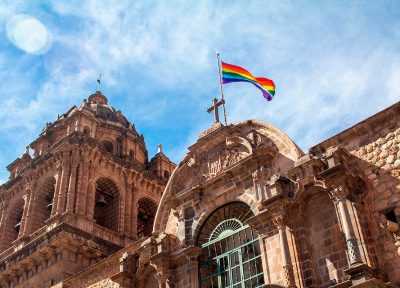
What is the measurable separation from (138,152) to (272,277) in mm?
19151

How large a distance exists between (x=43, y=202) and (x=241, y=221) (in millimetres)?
14746

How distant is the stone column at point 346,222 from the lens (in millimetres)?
11438

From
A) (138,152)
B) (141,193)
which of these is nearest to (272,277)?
(141,193)

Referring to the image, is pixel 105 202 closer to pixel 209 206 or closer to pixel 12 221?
pixel 12 221

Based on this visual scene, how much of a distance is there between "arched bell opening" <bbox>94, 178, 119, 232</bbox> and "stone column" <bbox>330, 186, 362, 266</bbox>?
1619cm

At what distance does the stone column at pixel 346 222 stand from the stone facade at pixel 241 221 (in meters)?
0.02

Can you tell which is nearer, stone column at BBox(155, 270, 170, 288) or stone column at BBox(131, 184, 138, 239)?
stone column at BBox(155, 270, 170, 288)

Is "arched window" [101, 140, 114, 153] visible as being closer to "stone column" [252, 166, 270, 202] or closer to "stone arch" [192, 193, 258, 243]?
"stone arch" [192, 193, 258, 243]

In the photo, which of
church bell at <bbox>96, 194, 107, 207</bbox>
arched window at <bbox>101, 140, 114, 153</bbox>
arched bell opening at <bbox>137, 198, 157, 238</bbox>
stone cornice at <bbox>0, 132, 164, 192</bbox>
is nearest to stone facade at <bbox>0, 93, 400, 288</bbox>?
stone cornice at <bbox>0, 132, 164, 192</bbox>

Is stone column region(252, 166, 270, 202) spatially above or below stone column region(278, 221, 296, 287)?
above

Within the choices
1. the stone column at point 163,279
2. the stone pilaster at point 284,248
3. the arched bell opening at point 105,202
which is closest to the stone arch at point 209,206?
the stone column at point 163,279

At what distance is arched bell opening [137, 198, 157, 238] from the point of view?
2912 centimetres

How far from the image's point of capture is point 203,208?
16.4m

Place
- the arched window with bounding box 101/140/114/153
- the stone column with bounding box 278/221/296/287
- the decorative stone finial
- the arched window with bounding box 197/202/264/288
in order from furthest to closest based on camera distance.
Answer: the decorative stone finial < the arched window with bounding box 101/140/114/153 < the arched window with bounding box 197/202/264/288 < the stone column with bounding box 278/221/296/287
